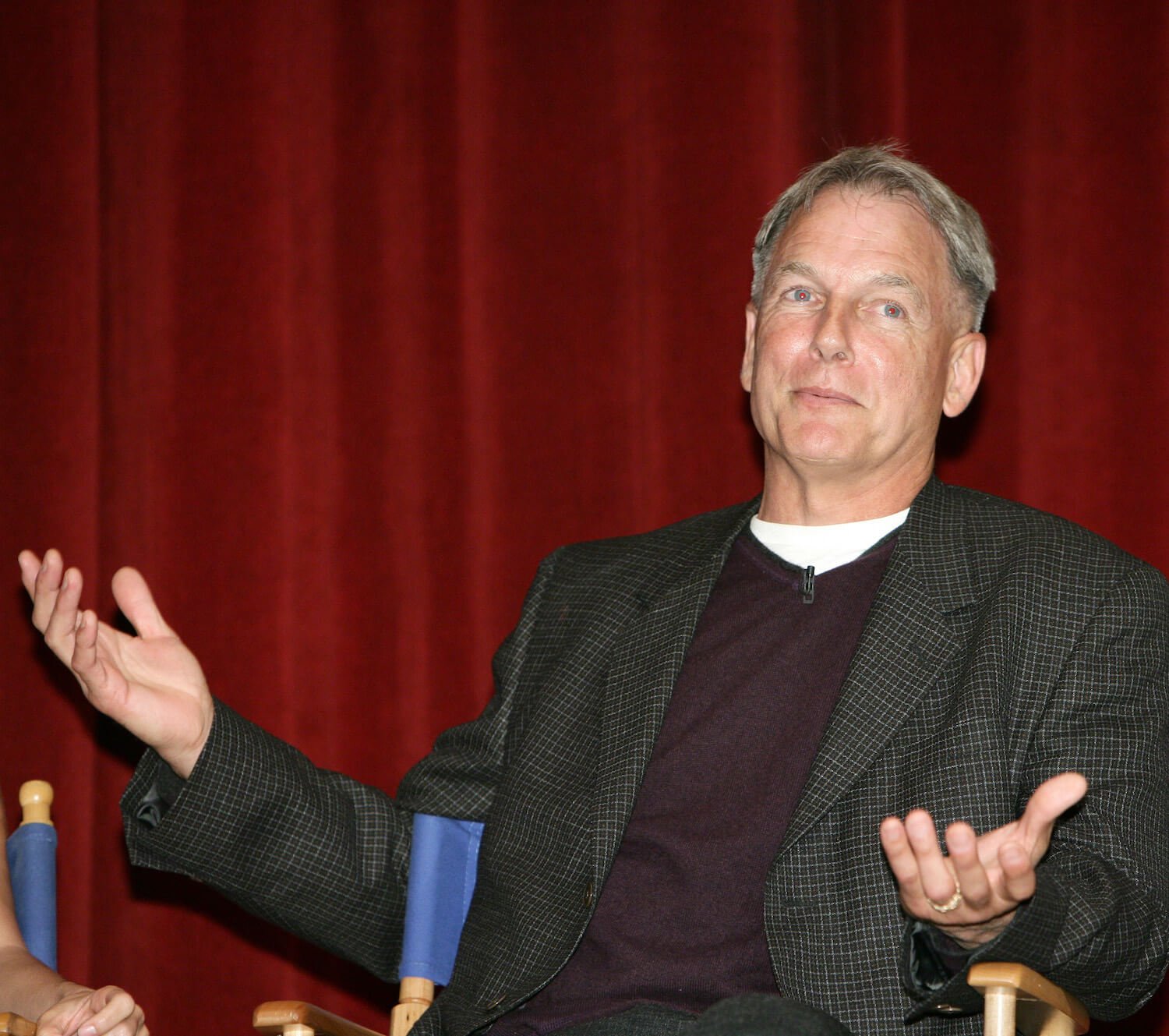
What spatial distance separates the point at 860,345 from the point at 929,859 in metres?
0.98

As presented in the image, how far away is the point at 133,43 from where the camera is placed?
2941 millimetres

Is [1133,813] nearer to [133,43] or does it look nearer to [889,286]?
[889,286]

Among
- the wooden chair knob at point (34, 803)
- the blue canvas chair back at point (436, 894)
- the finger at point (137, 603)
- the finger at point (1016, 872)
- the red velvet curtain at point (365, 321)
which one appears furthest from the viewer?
the red velvet curtain at point (365, 321)

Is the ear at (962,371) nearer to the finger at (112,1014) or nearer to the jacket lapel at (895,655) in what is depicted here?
the jacket lapel at (895,655)

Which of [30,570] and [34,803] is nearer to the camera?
[30,570]

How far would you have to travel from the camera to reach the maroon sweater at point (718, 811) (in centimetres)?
193

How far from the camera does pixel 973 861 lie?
150cm

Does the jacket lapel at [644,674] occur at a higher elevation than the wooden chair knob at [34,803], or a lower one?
higher

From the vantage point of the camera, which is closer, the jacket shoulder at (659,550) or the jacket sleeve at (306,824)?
the jacket sleeve at (306,824)

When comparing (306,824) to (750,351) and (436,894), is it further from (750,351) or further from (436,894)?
(750,351)

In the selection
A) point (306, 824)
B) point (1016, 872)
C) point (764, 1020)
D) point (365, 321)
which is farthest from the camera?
point (365, 321)

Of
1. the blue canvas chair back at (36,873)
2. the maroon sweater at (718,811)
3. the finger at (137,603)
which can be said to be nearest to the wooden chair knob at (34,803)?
the blue canvas chair back at (36,873)

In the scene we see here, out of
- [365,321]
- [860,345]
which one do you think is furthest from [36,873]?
[860,345]

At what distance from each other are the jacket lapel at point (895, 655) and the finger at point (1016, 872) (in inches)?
14.5
